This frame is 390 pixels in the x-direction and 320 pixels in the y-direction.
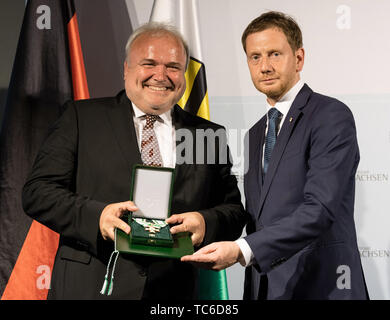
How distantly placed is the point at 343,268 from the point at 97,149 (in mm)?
1090

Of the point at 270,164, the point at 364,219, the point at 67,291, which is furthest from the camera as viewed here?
the point at 364,219

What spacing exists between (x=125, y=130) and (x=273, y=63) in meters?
0.73

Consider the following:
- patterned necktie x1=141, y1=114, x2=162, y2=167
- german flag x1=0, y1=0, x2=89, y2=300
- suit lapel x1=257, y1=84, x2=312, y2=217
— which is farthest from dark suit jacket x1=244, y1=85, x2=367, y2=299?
german flag x1=0, y1=0, x2=89, y2=300

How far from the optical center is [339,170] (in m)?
2.29

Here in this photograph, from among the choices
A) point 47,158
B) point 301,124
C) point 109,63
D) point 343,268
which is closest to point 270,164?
point 301,124

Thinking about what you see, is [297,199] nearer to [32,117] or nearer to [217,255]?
[217,255]

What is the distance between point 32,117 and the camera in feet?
9.78

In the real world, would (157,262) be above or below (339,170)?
below

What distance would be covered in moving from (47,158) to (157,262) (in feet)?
1.98

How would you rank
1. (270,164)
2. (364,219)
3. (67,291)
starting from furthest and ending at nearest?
(364,219), (270,164), (67,291)
